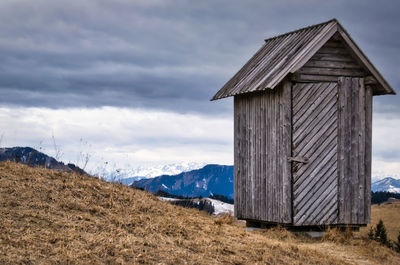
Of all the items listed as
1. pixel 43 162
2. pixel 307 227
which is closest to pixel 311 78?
pixel 307 227

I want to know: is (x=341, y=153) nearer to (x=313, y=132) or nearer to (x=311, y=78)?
(x=313, y=132)

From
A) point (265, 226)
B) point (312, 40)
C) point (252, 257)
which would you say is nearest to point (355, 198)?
point (265, 226)

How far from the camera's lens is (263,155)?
14570 millimetres

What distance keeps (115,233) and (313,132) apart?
22.9 feet

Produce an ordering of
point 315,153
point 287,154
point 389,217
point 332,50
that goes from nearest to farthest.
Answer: point 287,154 → point 315,153 → point 332,50 → point 389,217

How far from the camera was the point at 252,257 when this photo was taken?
9289 mm

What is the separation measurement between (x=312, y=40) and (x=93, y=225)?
824 cm

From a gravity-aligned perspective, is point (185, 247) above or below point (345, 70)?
below

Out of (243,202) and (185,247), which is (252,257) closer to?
(185,247)

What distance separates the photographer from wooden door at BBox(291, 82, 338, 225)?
45.0ft

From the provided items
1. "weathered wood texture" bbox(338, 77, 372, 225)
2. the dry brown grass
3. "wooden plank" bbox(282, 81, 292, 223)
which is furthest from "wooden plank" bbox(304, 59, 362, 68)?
the dry brown grass

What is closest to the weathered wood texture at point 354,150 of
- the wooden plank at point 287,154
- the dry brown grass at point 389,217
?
the wooden plank at point 287,154

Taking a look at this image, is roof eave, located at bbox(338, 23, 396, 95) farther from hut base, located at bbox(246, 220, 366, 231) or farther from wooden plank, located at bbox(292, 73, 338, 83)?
hut base, located at bbox(246, 220, 366, 231)

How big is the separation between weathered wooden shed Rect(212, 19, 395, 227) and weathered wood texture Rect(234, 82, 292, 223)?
1.1 inches
